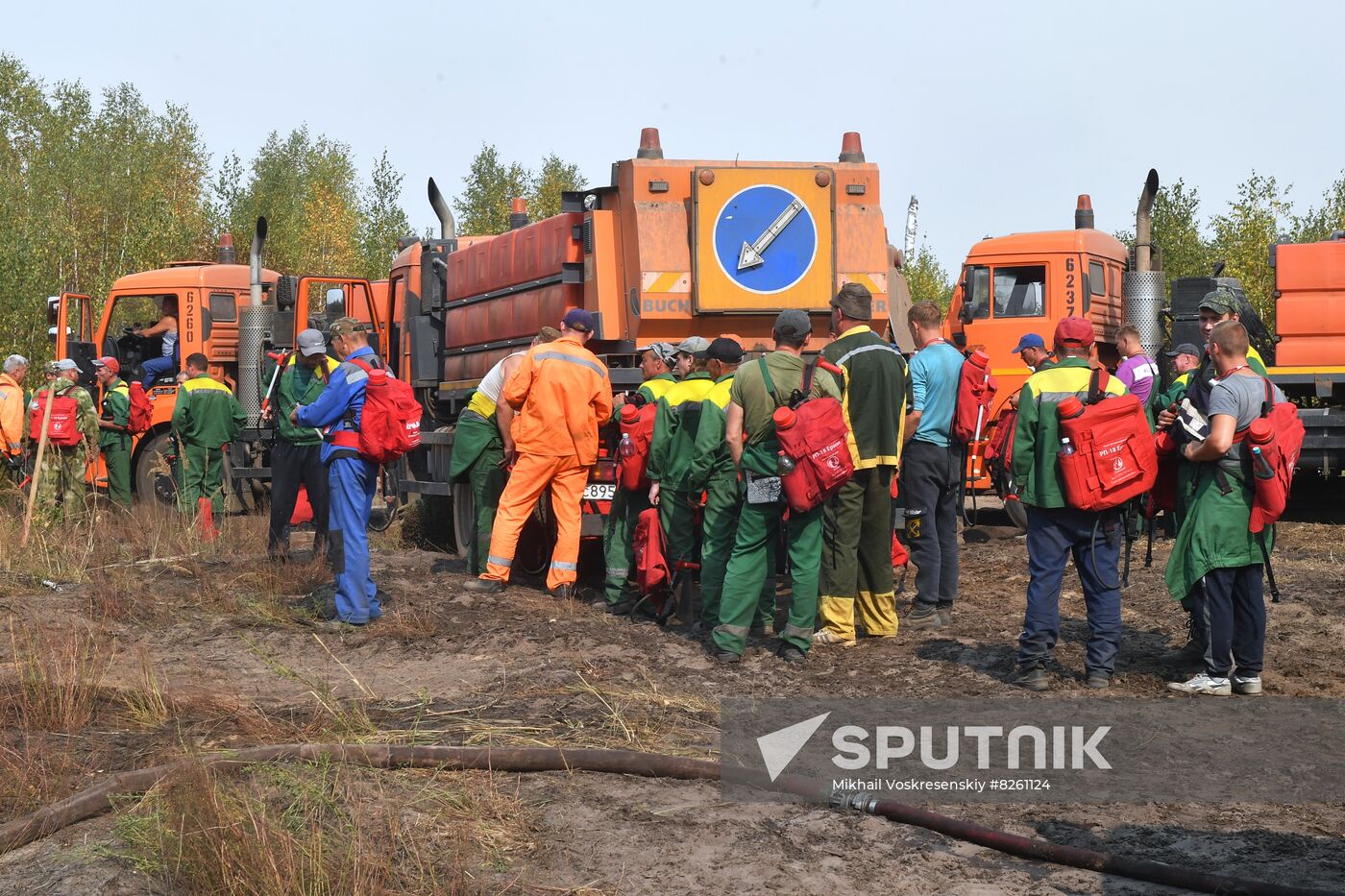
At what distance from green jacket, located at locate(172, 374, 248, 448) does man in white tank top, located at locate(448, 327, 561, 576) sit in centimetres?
399

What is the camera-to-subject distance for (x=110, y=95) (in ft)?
175

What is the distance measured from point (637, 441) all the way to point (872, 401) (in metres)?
1.90

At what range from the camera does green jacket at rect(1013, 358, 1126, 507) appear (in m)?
6.94

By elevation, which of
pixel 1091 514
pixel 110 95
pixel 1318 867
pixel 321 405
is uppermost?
pixel 110 95

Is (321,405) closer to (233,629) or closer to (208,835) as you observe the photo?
(233,629)

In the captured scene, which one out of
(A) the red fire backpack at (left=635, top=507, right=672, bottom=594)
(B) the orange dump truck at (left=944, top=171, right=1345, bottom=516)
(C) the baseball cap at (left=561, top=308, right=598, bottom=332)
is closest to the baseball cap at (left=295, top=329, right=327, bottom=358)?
(C) the baseball cap at (left=561, top=308, right=598, bottom=332)

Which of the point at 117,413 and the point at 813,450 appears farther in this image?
the point at 117,413

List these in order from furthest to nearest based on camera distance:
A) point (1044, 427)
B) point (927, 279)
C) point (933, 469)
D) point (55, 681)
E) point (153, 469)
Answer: point (927, 279)
point (153, 469)
point (933, 469)
point (1044, 427)
point (55, 681)

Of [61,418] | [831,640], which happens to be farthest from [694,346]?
[61,418]

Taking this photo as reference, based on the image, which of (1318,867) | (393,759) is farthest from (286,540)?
(1318,867)

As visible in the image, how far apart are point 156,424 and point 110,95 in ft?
138

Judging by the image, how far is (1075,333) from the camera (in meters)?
7.07

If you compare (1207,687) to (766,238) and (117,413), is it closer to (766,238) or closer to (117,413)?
(766,238)

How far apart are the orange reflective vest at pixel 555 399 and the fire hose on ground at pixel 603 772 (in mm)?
4174
